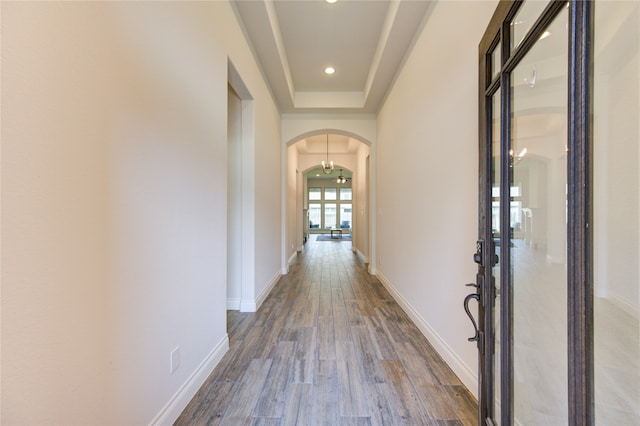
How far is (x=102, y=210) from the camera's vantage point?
961 millimetres

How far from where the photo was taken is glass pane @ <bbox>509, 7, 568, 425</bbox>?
928mm

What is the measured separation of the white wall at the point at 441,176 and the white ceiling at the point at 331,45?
264 mm

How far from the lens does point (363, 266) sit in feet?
19.5

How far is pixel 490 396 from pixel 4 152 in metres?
2.01

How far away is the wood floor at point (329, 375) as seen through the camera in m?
1.50

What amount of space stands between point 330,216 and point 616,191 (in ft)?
50.0

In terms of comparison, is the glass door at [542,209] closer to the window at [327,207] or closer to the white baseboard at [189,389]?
the white baseboard at [189,389]

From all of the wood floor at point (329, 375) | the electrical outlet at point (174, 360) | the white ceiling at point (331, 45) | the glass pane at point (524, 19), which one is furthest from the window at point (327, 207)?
the glass pane at point (524, 19)

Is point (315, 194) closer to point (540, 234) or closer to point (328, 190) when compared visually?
point (328, 190)

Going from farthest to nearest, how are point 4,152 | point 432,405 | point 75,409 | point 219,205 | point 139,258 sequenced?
point 219,205 → point 432,405 → point 139,258 → point 75,409 → point 4,152

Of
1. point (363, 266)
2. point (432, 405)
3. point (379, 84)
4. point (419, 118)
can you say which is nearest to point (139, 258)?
point (432, 405)

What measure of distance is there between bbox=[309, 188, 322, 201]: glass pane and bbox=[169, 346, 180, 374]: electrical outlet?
14400 millimetres

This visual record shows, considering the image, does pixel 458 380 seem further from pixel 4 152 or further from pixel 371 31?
pixel 371 31

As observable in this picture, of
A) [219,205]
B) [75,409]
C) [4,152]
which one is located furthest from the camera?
[219,205]
